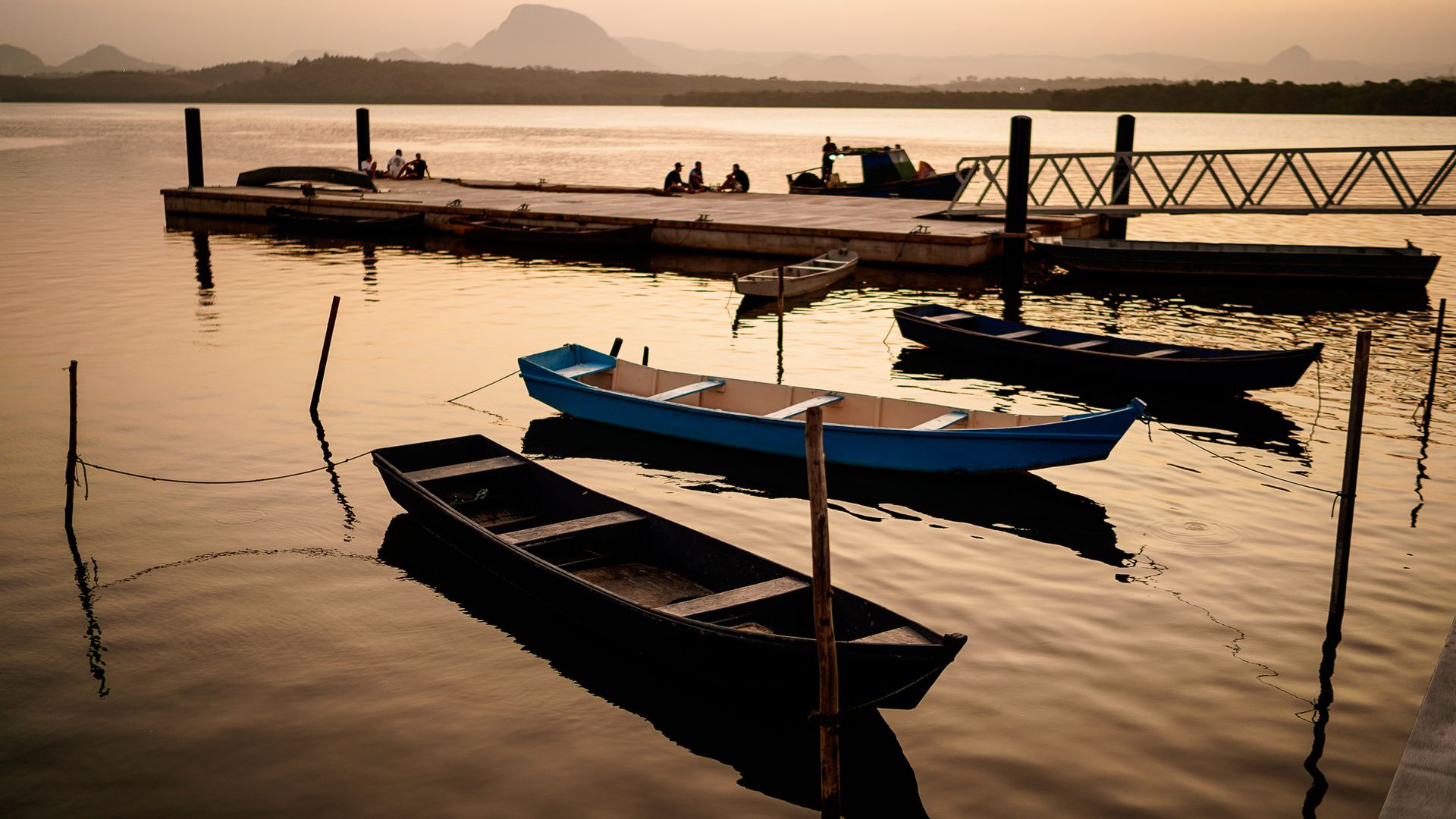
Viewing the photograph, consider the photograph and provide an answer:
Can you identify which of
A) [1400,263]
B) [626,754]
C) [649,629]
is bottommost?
[626,754]

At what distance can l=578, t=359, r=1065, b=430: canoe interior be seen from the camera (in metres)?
13.9

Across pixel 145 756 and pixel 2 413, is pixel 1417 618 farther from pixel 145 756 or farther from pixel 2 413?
pixel 2 413

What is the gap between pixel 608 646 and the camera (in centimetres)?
973

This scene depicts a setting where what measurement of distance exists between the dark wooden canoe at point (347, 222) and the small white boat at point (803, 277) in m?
14.5

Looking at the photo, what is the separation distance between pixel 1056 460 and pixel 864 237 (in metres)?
18.4

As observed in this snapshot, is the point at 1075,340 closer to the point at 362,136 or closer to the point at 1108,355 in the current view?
the point at 1108,355

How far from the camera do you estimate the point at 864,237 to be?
101 feet

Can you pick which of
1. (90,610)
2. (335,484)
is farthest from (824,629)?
(335,484)

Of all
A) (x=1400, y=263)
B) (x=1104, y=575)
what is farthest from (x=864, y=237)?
(x=1104, y=575)

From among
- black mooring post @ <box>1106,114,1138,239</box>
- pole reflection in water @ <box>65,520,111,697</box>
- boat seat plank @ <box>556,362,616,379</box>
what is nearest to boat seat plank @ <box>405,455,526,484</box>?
pole reflection in water @ <box>65,520,111,697</box>

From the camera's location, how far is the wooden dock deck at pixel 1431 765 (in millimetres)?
6066

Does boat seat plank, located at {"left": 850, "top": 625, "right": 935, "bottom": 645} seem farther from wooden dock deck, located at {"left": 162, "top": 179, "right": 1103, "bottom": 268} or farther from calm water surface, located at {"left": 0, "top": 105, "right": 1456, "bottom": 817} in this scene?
wooden dock deck, located at {"left": 162, "top": 179, "right": 1103, "bottom": 268}

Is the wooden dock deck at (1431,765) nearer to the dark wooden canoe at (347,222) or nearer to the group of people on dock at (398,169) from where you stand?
the dark wooden canoe at (347,222)

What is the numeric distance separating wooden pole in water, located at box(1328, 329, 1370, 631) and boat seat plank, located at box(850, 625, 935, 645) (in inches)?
164
